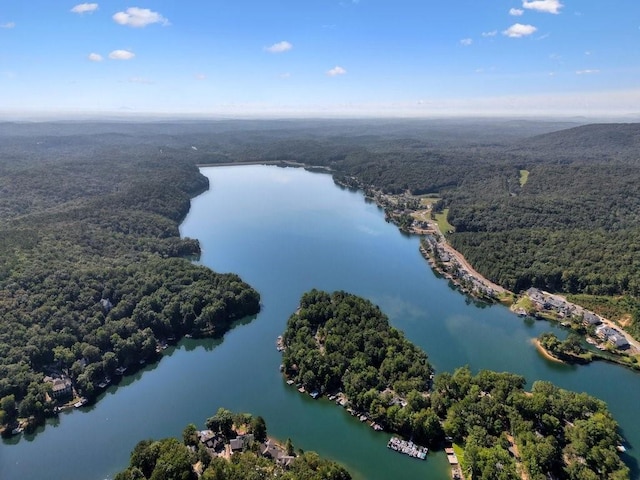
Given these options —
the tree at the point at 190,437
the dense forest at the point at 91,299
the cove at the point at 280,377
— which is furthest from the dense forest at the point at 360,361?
the dense forest at the point at 91,299

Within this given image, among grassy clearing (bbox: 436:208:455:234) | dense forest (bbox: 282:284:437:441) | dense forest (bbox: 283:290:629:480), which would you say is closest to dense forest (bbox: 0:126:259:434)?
dense forest (bbox: 282:284:437:441)

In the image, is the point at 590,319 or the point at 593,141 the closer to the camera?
the point at 590,319

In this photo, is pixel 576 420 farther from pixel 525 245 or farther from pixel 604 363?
pixel 525 245

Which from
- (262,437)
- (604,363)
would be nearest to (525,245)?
(604,363)

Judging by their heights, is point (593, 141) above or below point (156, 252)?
above

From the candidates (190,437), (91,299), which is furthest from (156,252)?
(190,437)

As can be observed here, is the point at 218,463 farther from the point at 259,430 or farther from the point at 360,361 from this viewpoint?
the point at 360,361

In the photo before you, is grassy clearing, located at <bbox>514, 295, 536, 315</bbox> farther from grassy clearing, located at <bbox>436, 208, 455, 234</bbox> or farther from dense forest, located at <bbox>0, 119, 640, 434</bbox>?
grassy clearing, located at <bbox>436, 208, 455, 234</bbox>
